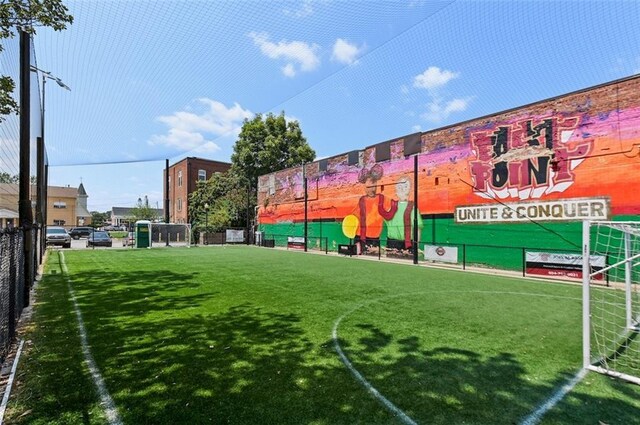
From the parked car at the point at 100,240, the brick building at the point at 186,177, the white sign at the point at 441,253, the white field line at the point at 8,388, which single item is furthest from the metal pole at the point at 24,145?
the brick building at the point at 186,177

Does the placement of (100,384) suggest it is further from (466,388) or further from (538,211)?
(538,211)

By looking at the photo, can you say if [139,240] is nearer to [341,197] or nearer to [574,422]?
[341,197]

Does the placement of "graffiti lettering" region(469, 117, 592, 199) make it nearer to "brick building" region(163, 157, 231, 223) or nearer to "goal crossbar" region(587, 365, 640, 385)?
"goal crossbar" region(587, 365, 640, 385)

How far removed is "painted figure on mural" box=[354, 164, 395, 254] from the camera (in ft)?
75.0

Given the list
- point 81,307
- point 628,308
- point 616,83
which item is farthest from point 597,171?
point 81,307

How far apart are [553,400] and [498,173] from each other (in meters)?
14.4

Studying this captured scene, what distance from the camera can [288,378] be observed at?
409cm

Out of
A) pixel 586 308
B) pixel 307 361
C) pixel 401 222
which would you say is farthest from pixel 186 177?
pixel 586 308

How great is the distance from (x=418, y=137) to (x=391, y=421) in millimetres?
19015

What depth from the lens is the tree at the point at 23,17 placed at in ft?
20.5

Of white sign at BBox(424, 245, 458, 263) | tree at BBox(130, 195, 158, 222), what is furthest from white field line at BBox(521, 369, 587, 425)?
tree at BBox(130, 195, 158, 222)

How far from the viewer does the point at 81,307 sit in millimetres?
7480

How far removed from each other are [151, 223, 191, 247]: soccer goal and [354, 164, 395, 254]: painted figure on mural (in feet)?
59.0

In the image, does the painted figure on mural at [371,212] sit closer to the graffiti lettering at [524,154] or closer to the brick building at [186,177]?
the graffiti lettering at [524,154]
